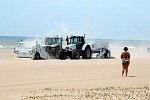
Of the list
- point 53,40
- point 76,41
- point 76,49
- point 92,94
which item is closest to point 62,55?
point 76,49

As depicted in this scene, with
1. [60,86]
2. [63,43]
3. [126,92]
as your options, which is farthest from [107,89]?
[63,43]

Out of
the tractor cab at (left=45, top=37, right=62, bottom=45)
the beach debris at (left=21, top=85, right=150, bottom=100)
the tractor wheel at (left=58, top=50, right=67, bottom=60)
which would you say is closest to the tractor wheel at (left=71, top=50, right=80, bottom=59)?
the tractor wheel at (left=58, top=50, right=67, bottom=60)

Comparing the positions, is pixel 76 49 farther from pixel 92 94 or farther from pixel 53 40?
pixel 92 94

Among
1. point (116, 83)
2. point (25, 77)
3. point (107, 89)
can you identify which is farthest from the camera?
point (25, 77)

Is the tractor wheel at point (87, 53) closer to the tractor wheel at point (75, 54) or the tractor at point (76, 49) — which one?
the tractor at point (76, 49)

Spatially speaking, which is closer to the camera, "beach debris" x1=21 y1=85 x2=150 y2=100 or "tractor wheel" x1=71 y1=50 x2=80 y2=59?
"beach debris" x1=21 y1=85 x2=150 y2=100

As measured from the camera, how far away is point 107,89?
14.1 m

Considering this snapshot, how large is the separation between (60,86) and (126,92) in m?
2.71

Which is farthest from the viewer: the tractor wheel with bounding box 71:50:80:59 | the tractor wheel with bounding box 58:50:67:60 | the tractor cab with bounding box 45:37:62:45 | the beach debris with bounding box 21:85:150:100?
the tractor cab with bounding box 45:37:62:45

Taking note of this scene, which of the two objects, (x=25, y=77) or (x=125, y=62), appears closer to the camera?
(x=25, y=77)

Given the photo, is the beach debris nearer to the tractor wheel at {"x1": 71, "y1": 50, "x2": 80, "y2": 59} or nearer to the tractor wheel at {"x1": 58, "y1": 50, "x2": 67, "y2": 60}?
the tractor wheel at {"x1": 58, "y1": 50, "x2": 67, "y2": 60}

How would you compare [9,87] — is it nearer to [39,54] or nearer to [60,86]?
[60,86]

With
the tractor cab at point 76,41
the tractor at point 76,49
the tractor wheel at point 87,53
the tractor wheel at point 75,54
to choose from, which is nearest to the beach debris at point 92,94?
the tractor wheel at point 75,54

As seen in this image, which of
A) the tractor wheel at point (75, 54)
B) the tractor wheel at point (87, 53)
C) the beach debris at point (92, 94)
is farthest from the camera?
the tractor wheel at point (87, 53)
